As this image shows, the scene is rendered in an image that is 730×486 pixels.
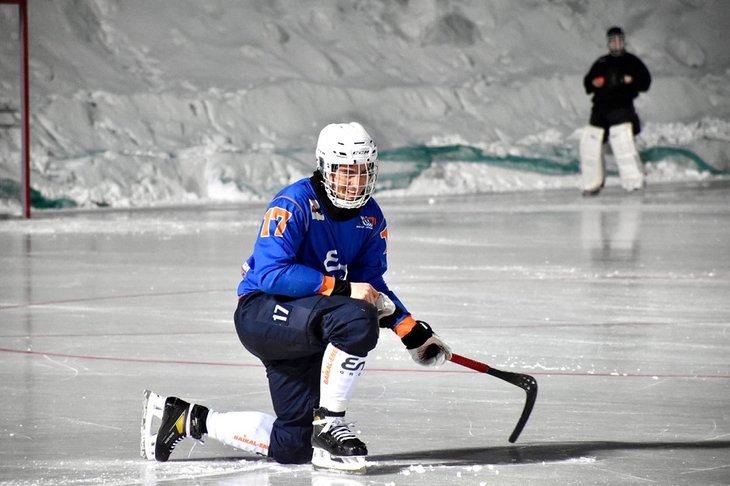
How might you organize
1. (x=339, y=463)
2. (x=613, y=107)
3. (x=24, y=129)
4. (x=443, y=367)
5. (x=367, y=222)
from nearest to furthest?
(x=339, y=463)
(x=367, y=222)
(x=443, y=367)
(x=24, y=129)
(x=613, y=107)

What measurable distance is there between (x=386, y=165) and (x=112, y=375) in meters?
14.6

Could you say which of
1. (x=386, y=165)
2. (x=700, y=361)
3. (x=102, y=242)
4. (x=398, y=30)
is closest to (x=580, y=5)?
(x=398, y=30)

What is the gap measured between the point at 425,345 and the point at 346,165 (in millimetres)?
609

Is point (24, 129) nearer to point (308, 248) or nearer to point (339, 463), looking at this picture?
point (308, 248)

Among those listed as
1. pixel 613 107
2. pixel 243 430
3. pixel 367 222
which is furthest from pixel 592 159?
pixel 243 430

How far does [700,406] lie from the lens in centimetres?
486

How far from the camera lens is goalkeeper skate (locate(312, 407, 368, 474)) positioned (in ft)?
13.0

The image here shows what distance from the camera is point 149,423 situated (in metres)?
4.19

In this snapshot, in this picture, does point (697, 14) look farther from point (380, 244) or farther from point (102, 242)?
point (380, 244)

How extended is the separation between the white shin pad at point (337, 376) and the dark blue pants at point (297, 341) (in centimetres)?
3

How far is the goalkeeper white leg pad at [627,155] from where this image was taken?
1697cm

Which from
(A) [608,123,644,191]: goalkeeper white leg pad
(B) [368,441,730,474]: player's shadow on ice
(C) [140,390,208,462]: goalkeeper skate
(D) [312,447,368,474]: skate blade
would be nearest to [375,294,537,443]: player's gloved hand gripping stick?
(B) [368,441,730,474]: player's shadow on ice

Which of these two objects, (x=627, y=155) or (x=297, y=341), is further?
(x=627, y=155)

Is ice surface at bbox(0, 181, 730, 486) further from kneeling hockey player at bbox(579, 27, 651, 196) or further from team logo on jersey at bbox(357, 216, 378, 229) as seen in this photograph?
kneeling hockey player at bbox(579, 27, 651, 196)
